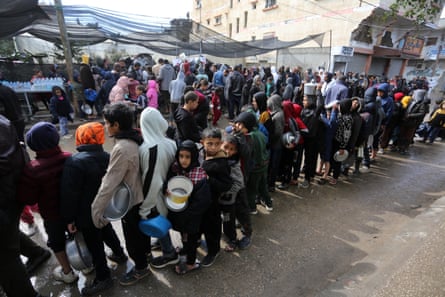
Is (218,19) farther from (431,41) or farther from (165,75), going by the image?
(165,75)

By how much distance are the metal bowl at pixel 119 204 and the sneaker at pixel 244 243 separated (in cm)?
147

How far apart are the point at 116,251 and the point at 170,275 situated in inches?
24.8

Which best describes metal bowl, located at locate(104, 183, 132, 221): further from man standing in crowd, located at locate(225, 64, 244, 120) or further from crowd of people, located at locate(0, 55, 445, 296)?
man standing in crowd, located at locate(225, 64, 244, 120)

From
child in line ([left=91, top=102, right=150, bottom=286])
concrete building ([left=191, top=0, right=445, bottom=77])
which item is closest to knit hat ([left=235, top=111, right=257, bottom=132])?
child in line ([left=91, top=102, right=150, bottom=286])

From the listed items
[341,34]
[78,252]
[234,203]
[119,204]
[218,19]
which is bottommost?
[78,252]

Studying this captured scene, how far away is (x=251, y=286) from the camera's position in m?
2.40

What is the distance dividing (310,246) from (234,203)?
120 cm

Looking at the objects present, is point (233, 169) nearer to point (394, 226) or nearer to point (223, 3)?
point (394, 226)

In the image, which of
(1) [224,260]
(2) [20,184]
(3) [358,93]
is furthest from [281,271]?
(3) [358,93]

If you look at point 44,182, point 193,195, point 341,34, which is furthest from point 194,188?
point 341,34

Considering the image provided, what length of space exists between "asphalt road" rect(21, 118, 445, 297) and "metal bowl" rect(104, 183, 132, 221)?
837mm

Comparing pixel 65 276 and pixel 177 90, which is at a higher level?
pixel 177 90

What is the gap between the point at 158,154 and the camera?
7.13 ft

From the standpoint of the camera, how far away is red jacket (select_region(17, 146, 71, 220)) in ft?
6.21
